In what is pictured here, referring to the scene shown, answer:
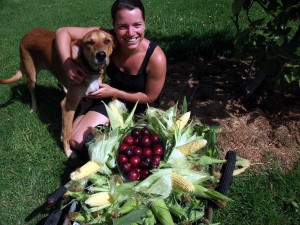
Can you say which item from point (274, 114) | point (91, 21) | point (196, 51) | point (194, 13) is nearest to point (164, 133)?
point (274, 114)

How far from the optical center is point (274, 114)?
11.7ft

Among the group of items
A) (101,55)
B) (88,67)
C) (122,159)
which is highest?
(101,55)

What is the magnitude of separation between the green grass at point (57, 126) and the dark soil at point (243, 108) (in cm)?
33

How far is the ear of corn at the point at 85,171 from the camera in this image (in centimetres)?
232

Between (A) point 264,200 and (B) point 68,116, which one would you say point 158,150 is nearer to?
(A) point 264,200

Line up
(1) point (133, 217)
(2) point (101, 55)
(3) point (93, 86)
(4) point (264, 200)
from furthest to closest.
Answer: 1. (3) point (93, 86)
2. (2) point (101, 55)
3. (4) point (264, 200)
4. (1) point (133, 217)

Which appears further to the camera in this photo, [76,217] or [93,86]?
[93,86]

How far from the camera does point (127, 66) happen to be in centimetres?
330

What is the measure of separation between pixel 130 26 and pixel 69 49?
853 mm

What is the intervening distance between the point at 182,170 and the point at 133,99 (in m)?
1.21

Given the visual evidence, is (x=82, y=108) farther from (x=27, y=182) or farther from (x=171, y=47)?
(x=171, y=47)

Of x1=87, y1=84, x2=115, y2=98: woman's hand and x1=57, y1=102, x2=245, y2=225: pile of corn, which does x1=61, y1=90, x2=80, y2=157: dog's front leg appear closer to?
x1=87, y1=84, x2=115, y2=98: woman's hand

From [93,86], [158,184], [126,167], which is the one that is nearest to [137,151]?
[126,167]

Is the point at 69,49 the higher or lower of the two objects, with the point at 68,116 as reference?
higher
